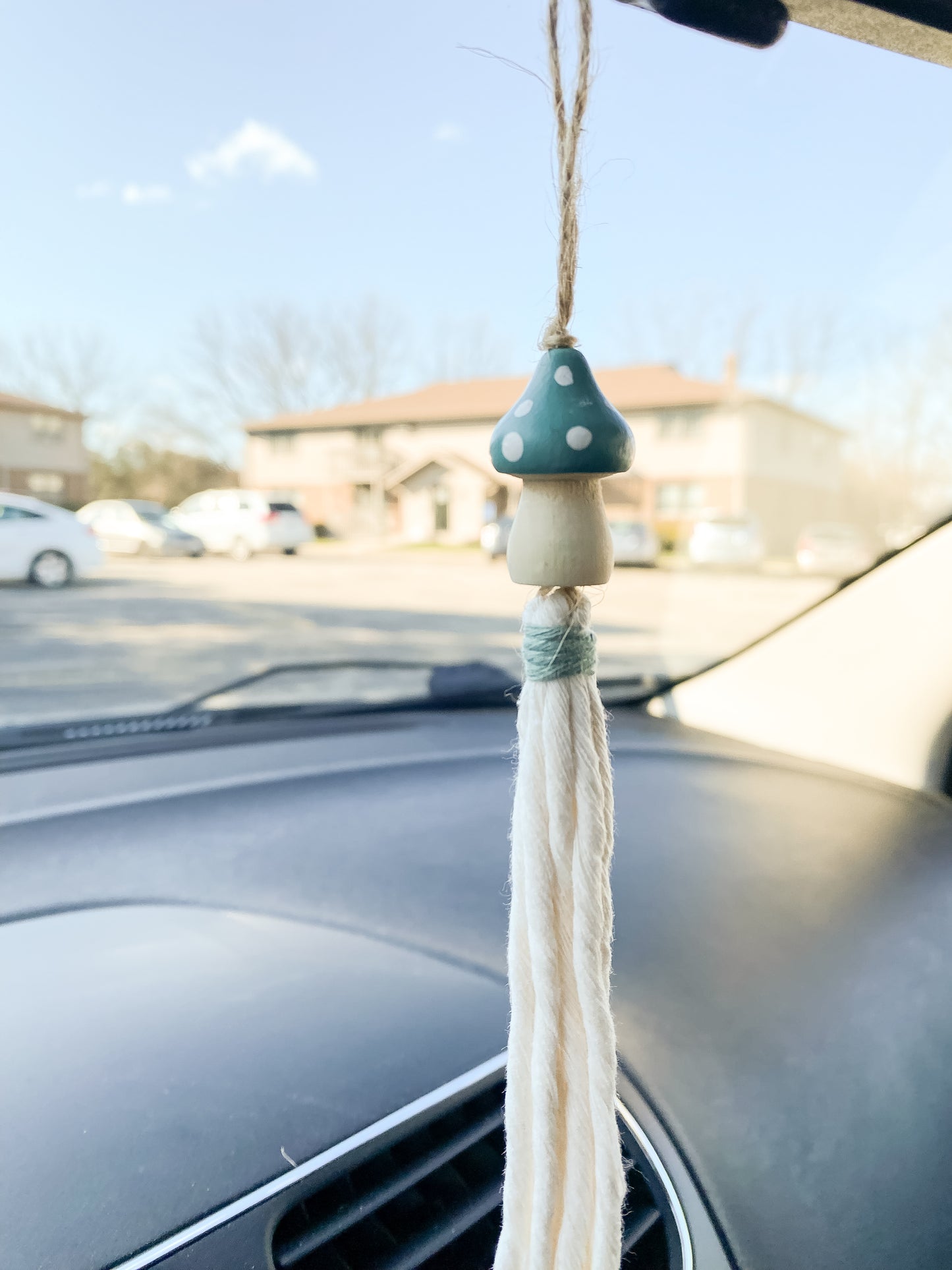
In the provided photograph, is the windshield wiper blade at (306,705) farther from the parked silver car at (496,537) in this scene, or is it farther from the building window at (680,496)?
the building window at (680,496)

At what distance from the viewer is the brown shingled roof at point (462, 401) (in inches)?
78.8

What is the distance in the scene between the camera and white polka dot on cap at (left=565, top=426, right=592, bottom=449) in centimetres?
60

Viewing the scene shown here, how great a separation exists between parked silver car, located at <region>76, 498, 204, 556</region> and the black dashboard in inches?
19.8

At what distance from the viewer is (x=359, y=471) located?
2.84m

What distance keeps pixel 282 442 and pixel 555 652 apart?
204 centimetres

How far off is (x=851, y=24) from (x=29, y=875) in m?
1.68

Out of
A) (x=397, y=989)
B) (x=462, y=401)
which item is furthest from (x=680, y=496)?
(x=397, y=989)

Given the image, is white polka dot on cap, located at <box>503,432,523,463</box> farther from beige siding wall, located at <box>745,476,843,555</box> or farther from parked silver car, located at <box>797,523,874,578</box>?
beige siding wall, located at <box>745,476,843,555</box>

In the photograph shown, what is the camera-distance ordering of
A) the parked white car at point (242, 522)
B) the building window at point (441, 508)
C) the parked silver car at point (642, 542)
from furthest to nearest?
the building window at point (441, 508) < the parked white car at point (242, 522) < the parked silver car at point (642, 542)

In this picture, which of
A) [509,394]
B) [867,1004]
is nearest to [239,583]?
[509,394]

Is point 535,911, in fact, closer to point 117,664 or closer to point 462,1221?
point 462,1221

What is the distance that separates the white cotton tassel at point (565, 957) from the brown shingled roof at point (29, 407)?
5.20 feet

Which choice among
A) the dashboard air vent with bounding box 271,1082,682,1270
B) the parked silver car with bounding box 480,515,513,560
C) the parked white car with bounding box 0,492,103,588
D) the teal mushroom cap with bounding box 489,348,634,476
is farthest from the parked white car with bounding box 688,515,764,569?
the teal mushroom cap with bounding box 489,348,634,476

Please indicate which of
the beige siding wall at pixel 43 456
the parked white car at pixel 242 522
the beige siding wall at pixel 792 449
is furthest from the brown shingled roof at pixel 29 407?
the beige siding wall at pixel 792 449
